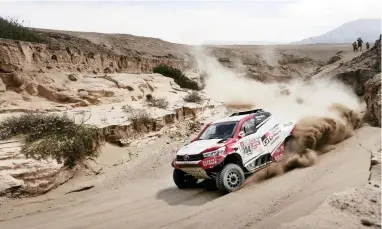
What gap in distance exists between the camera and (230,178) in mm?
9453

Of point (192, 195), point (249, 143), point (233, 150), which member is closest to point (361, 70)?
point (249, 143)

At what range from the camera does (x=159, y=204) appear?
935cm

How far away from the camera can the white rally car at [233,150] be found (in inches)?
A: 374

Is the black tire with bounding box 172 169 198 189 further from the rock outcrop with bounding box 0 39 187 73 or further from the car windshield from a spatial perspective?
the rock outcrop with bounding box 0 39 187 73

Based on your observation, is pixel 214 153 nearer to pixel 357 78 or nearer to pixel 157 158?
pixel 157 158

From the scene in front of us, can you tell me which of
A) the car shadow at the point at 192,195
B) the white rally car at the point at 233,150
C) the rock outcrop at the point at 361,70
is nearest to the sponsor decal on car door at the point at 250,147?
the white rally car at the point at 233,150

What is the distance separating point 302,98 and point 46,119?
11809mm

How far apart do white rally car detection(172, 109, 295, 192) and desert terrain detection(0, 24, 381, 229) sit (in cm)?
34

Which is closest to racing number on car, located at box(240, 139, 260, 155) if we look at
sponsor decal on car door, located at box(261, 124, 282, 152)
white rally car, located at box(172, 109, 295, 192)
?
white rally car, located at box(172, 109, 295, 192)

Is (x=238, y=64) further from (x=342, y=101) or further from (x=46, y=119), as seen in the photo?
(x=46, y=119)

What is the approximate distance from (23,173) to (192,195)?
4413 millimetres

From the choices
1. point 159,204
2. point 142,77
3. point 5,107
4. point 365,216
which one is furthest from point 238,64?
point 365,216

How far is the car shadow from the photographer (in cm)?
929

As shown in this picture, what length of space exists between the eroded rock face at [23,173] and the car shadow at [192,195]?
9.86 ft
